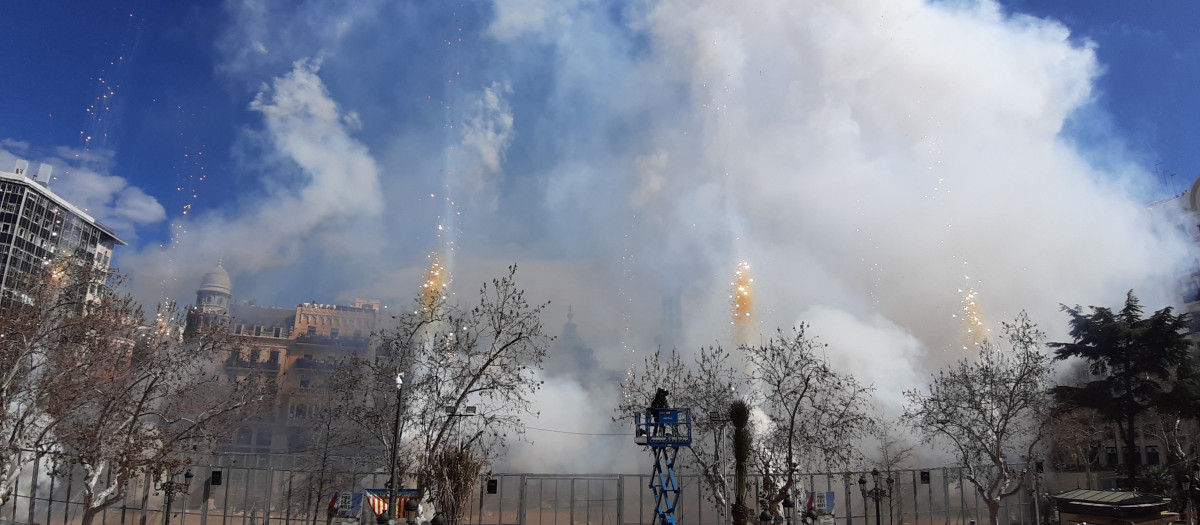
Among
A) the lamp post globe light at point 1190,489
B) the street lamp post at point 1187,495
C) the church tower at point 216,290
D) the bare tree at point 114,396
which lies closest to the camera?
the bare tree at point 114,396

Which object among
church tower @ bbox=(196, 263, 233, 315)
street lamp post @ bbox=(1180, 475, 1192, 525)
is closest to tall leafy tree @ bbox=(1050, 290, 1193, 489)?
street lamp post @ bbox=(1180, 475, 1192, 525)

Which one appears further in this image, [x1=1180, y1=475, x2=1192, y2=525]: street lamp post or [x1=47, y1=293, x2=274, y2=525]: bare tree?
[x1=1180, y1=475, x2=1192, y2=525]: street lamp post

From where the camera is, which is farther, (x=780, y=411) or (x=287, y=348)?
(x=287, y=348)

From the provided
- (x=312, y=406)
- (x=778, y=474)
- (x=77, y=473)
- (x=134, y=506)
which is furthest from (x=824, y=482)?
(x=312, y=406)

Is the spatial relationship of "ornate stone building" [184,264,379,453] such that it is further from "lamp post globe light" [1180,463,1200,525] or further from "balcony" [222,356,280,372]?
"lamp post globe light" [1180,463,1200,525]

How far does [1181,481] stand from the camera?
34.8 meters

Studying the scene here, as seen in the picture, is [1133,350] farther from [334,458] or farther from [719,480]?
[334,458]

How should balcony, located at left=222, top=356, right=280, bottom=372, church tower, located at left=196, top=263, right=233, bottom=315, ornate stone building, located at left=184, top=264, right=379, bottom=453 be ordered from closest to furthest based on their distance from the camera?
ornate stone building, located at left=184, top=264, right=379, bottom=453 → balcony, located at left=222, top=356, right=280, bottom=372 → church tower, located at left=196, top=263, right=233, bottom=315

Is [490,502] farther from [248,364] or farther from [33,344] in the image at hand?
[248,364]

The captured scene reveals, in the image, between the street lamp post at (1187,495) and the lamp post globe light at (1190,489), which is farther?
the street lamp post at (1187,495)

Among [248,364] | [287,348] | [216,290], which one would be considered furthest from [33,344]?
[216,290]

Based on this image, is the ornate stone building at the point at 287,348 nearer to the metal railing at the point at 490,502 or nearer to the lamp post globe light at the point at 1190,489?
the metal railing at the point at 490,502

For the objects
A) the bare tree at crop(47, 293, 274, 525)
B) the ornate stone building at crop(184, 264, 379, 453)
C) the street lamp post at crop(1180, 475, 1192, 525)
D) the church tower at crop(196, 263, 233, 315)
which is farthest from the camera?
the church tower at crop(196, 263, 233, 315)

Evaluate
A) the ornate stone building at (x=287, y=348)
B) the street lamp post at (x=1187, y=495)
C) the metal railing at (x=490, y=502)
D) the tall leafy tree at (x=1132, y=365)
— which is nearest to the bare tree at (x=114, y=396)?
the metal railing at (x=490, y=502)
